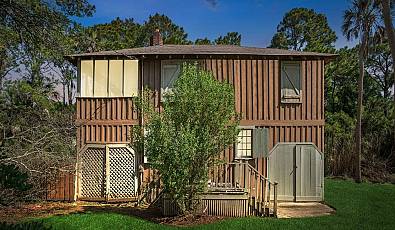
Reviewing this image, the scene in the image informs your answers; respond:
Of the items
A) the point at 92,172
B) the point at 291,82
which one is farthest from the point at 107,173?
the point at 291,82

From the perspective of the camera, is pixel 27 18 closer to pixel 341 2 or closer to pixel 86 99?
pixel 86 99

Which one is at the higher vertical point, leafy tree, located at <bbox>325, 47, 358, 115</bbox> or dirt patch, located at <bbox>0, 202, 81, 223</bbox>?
leafy tree, located at <bbox>325, 47, 358, 115</bbox>

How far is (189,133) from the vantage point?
11.8 meters

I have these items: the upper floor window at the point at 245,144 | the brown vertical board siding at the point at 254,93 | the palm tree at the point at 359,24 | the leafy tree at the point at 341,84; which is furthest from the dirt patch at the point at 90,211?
the leafy tree at the point at 341,84

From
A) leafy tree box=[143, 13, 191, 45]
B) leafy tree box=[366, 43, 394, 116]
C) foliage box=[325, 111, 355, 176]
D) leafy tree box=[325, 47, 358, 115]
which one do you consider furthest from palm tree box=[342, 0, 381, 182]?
leafy tree box=[143, 13, 191, 45]

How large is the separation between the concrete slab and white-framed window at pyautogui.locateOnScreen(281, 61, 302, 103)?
12.2 ft

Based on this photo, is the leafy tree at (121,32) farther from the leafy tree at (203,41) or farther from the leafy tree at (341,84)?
the leafy tree at (341,84)

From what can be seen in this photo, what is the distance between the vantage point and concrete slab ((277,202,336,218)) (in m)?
13.3

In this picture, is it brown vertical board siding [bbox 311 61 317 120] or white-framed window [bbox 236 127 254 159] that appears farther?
brown vertical board siding [bbox 311 61 317 120]

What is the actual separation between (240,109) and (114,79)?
15.7 ft

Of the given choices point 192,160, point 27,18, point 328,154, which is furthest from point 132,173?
point 328,154

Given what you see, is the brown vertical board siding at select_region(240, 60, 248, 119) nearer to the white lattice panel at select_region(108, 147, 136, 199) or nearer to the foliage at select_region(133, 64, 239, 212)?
the foliage at select_region(133, 64, 239, 212)

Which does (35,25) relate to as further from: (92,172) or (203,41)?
(203,41)

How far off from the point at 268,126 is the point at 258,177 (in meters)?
2.06
